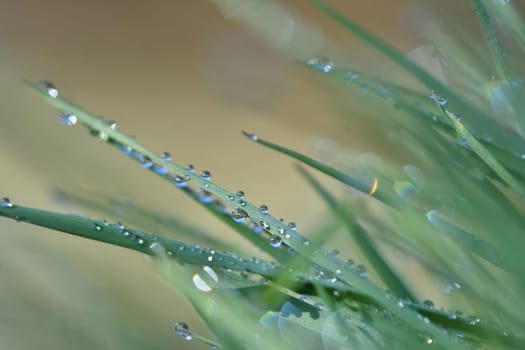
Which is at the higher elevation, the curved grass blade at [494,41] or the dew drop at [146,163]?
the curved grass blade at [494,41]

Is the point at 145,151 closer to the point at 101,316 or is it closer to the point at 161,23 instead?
the point at 101,316

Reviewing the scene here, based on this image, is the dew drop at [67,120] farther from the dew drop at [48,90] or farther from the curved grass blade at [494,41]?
the curved grass blade at [494,41]

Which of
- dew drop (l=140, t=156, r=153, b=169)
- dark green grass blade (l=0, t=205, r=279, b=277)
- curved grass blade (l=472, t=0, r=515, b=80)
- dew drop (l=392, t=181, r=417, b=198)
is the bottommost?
dark green grass blade (l=0, t=205, r=279, b=277)

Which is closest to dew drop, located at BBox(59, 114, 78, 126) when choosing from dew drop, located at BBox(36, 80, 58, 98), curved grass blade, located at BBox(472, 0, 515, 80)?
dew drop, located at BBox(36, 80, 58, 98)

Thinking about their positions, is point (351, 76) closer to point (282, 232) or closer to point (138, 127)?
point (282, 232)

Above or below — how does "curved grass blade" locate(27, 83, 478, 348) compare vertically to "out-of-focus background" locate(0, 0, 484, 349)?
below

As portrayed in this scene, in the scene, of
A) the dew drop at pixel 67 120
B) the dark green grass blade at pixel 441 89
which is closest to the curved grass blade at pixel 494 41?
the dark green grass blade at pixel 441 89

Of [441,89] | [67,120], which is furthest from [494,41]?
[67,120]

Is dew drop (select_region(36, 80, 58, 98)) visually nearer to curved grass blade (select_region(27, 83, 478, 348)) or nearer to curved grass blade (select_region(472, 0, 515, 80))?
curved grass blade (select_region(27, 83, 478, 348))

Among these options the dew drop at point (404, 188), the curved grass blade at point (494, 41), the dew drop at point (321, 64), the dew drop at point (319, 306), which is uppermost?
the dew drop at point (321, 64)
